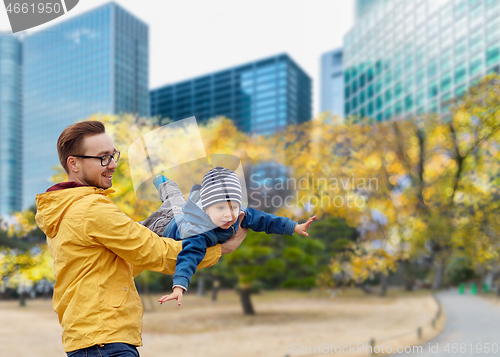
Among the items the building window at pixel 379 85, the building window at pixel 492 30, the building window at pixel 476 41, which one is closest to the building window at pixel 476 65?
the building window at pixel 476 41

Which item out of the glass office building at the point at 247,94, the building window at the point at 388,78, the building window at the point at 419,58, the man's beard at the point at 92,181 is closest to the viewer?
the man's beard at the point at 92,181

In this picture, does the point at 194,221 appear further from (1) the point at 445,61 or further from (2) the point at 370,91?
(1) the point at 445,61

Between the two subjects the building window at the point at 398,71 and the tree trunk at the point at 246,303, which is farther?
the building window at the point at 398,71

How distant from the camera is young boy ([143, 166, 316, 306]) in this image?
3.06 feet

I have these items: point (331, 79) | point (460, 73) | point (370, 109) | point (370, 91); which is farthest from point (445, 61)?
point (331, 79)

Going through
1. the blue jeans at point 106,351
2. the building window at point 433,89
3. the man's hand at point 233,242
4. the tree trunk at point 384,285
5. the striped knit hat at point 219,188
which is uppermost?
the building window at point 433,89

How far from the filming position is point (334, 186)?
8352 millimetres

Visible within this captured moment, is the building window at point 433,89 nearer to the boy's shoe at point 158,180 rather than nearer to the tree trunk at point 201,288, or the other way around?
the tree trunk at point 201,288

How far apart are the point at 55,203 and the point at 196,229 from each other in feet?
1.00

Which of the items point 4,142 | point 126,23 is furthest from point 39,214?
point 4,142

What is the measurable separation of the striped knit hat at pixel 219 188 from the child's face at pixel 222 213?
0.03ft

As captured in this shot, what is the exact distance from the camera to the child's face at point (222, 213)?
98 centimetres

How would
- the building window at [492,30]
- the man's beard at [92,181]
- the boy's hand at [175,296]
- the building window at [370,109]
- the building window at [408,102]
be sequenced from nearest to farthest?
the boy's hand at [175,296] → the man's beard at [92,181] → the building window at [492,30] → the building window at [408,102] → the building window at [370,109]

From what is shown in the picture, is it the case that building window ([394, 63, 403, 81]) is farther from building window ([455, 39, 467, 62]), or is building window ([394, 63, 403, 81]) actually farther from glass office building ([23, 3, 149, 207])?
glass office building ([23, 3, 149, 207])
